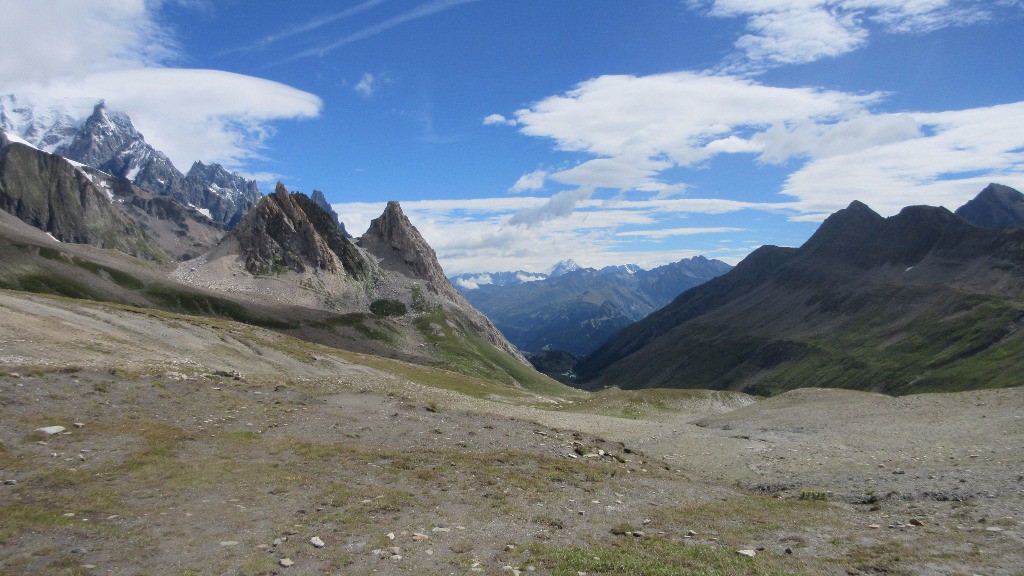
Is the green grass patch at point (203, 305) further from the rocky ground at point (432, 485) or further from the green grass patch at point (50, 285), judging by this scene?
the rocky ground at point (432, 485)

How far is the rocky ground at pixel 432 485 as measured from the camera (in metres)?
15.3

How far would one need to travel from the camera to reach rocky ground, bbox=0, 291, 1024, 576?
15.3m

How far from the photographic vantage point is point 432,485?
76.3 ft

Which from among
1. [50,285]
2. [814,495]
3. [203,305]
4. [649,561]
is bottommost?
[814,495]

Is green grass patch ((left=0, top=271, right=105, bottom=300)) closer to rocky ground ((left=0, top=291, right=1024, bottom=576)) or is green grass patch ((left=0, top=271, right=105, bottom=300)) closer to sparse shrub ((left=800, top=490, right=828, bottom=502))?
rocky ground ((left=0, top=291, right=1024, bottom=576))

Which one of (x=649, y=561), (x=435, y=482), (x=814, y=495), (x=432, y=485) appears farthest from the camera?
(x=814, y=495)

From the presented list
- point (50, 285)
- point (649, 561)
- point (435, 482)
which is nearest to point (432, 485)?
point (435, 482)

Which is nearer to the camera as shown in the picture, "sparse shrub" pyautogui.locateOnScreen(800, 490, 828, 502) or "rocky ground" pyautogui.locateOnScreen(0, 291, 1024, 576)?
"rocky ground" pyautogui.locateOnScreen(0, 291, 1024, 576)

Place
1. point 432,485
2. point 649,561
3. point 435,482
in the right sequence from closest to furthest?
point 649,561 → point 432,485 → point 435,482

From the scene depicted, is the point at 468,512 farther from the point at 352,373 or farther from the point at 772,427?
the point at 352,373

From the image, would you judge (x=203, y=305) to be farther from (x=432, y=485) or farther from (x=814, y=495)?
(x=814, y=495)

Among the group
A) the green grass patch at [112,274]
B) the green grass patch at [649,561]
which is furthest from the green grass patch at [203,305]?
the green grass patch at [649,561]

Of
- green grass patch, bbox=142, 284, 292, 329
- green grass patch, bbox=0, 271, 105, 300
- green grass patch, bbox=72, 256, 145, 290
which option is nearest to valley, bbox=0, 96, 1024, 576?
green grass patch, bbox=142, 284, 292, 329

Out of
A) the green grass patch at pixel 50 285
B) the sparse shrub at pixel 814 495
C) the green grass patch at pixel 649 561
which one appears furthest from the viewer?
the green grass patch at pixel 50 285
